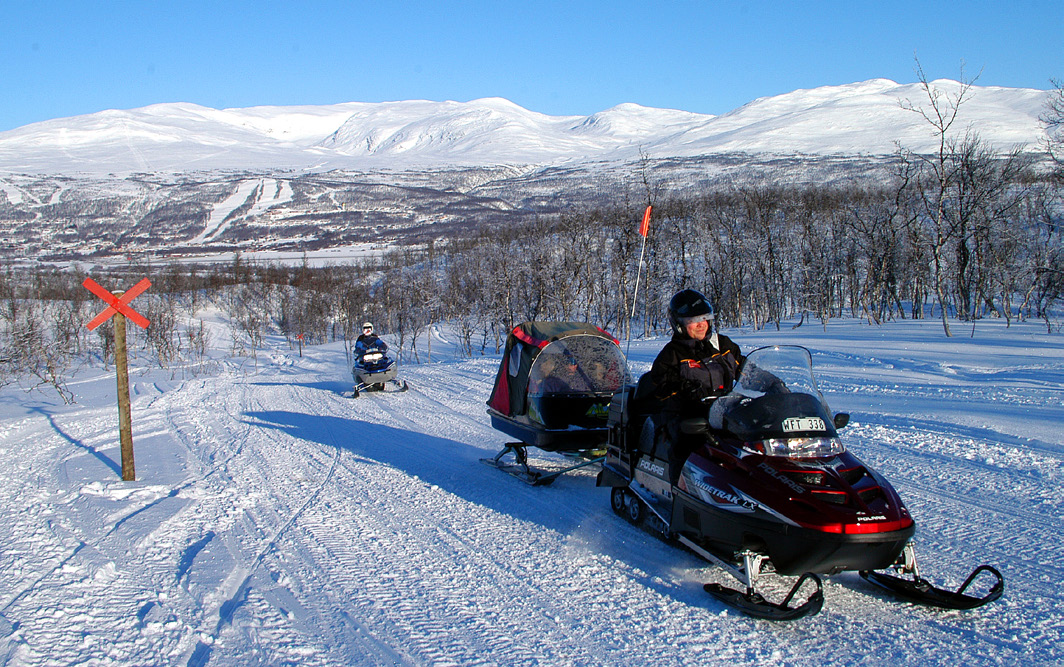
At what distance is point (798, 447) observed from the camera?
14.4 ft

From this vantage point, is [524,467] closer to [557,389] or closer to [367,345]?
[557,389]

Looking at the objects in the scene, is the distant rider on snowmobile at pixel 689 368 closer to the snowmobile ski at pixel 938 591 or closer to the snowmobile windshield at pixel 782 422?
the snowmobile windshield at pixel 782 422

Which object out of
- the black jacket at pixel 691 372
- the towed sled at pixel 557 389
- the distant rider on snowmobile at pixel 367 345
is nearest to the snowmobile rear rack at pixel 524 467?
the towed sled at pixel 557 389

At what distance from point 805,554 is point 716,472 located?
817mm

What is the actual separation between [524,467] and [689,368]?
3.20 meters

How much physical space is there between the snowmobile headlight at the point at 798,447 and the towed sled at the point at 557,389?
3.33 meters

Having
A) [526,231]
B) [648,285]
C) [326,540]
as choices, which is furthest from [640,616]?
[526,231]

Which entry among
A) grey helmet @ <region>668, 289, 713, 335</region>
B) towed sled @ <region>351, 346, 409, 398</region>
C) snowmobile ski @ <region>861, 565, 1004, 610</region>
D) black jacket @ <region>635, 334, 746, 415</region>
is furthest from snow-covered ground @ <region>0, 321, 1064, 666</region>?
towed sled @ <region>351, 346, 409, 398</region>

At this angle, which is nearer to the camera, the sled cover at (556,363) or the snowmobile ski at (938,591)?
the snowmobile ski at (938,591)

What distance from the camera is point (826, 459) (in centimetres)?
441

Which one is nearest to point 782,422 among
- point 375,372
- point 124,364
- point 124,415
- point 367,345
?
point 124,364

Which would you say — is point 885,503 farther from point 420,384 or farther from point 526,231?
point 526,231

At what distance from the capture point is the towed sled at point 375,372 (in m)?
16.2

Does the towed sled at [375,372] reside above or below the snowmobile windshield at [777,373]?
below
